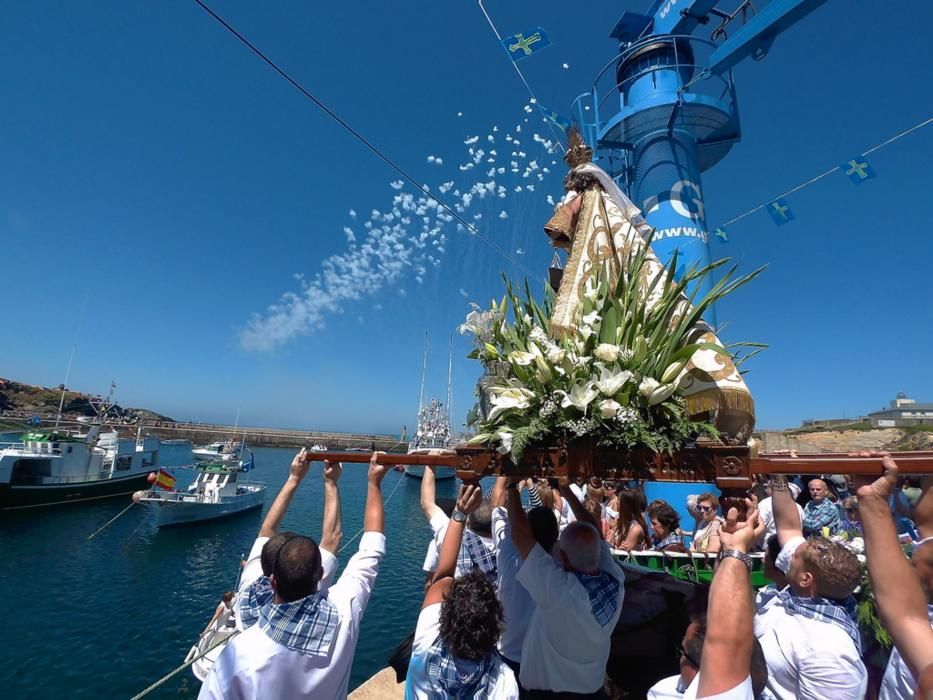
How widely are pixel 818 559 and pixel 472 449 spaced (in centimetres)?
209

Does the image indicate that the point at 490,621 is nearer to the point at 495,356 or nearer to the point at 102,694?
the point at 495,356

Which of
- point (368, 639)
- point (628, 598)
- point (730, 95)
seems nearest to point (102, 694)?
point (368, 639)

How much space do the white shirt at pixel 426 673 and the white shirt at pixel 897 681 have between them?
1.67 metres

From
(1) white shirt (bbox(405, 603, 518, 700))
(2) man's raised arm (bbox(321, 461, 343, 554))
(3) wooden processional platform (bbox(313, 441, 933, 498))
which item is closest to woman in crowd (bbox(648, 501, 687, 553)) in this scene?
(1) white shirt (bbox(405, 603, 518, 700))

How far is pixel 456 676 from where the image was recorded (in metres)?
2.08

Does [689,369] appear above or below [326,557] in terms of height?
above

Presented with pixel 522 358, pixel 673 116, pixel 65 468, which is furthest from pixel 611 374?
pixel 65 468

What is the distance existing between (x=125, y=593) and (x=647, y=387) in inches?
810

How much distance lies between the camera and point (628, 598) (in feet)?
10.5

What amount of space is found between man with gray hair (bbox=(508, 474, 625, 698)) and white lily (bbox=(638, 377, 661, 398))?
99 cm

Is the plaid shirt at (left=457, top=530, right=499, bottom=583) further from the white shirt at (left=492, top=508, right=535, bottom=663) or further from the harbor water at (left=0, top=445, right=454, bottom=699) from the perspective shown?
the harbor water at (left=0, top=445, right=454, bottom=699)

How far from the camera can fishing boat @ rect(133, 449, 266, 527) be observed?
23609mm

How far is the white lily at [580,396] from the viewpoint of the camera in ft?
6.07

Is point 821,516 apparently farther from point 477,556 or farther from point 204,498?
point 204,498
